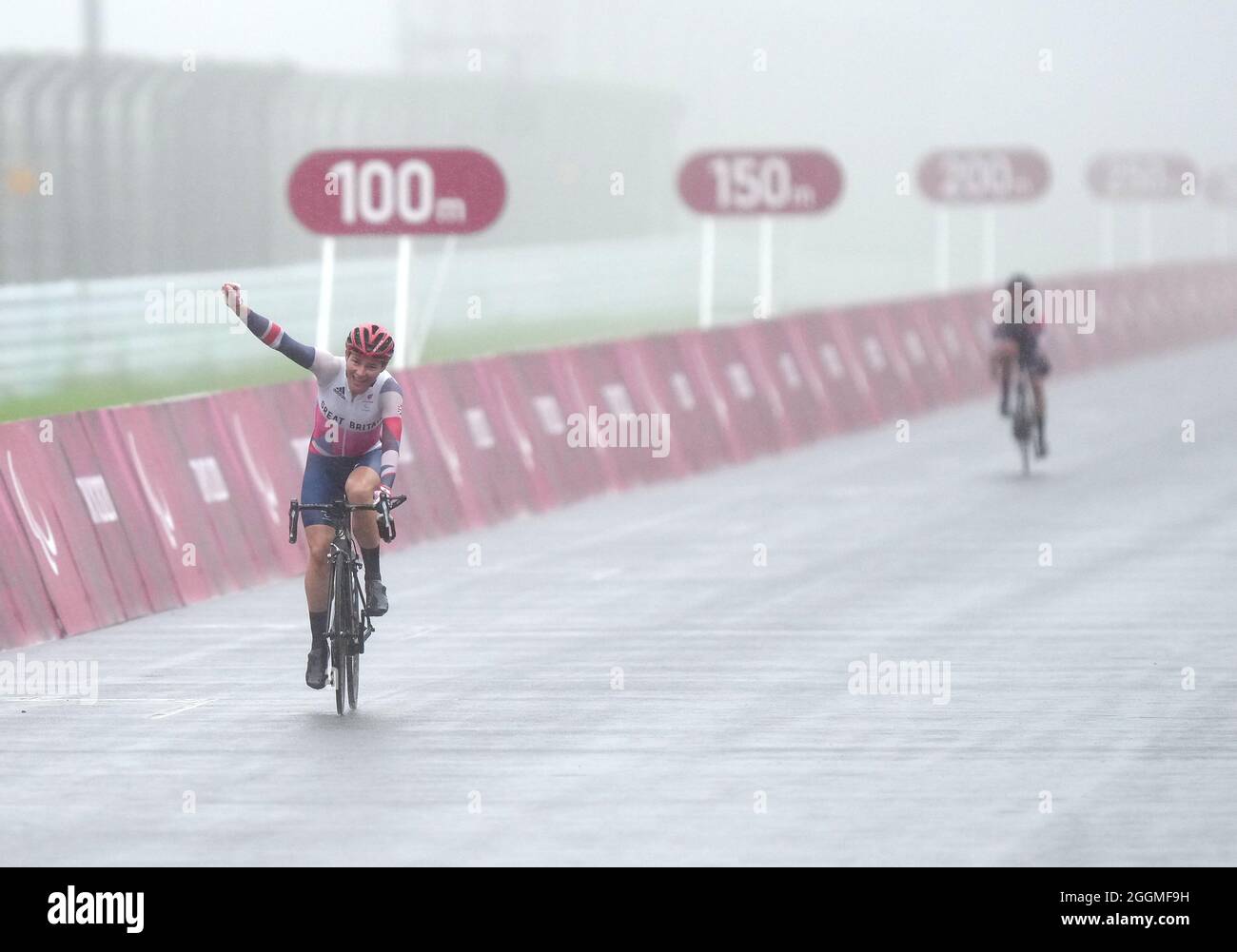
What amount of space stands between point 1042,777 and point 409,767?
2.47 meters

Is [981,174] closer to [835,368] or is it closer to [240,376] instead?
[835,368]

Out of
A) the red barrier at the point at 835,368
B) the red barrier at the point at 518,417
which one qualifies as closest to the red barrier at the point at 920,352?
the red barrier at the point at 835,368

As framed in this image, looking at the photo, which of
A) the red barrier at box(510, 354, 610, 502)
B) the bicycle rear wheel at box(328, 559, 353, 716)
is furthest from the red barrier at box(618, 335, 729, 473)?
the bicycle rear wheel at box(328, 559, 353, 716)

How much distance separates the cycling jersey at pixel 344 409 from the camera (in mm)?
12672

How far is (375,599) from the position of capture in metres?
12.7

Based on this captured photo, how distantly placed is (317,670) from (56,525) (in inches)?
128

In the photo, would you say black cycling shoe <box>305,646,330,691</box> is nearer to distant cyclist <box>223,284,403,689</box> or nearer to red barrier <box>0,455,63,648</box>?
distant cyclist <box>223,284,403,689</box>

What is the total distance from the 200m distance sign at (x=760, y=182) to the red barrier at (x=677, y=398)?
18.9ft

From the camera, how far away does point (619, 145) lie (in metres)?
A: 51.7

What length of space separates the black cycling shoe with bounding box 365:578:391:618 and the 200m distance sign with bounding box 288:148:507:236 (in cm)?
949

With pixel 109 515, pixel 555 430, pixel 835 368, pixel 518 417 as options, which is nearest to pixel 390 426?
pixel 109 515

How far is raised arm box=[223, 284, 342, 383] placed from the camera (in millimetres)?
12578
